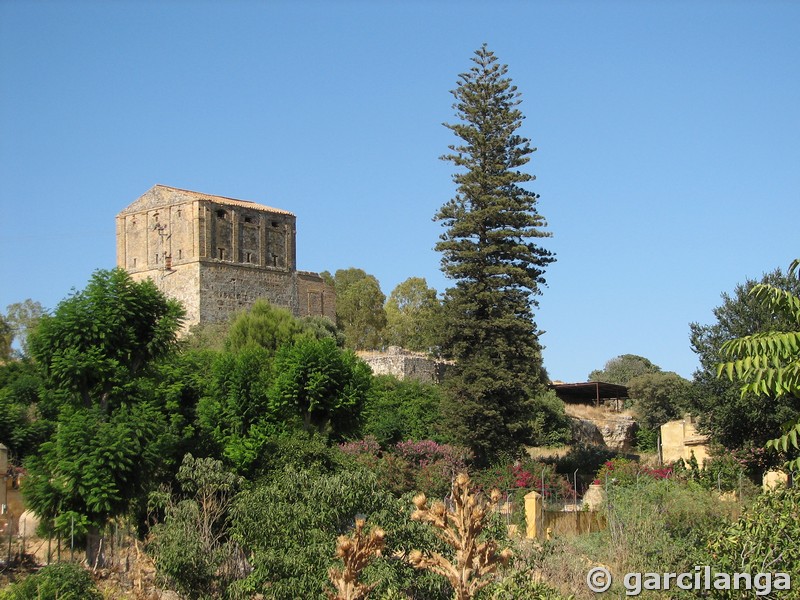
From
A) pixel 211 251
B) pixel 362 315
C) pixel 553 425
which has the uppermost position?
pixel 211 251

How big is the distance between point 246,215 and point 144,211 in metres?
4.74

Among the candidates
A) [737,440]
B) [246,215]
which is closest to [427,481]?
[737,440]

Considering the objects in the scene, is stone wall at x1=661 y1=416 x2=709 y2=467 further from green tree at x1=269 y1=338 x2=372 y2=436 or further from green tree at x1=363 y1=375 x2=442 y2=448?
green tree at x1=269 y1=338 x2=372 y2=436

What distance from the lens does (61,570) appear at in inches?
505

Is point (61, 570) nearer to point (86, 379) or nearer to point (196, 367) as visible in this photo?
point (86, 379)

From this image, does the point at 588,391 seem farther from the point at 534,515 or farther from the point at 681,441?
the point at 534,515

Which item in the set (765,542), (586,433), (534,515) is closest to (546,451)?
(586,433)

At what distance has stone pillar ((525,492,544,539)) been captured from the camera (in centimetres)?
1650

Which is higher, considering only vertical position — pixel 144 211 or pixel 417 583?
pixel 144 211

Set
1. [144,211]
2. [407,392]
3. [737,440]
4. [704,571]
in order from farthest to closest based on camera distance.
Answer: [144,211] < [407,392] < [737,440] < [704,571]

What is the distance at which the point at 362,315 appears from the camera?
57.4 m

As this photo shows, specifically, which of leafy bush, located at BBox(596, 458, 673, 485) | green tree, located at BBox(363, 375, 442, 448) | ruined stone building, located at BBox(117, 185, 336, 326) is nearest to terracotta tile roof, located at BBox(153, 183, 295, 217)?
ruined stone building, located at BBox(117, 185, 336, 326)

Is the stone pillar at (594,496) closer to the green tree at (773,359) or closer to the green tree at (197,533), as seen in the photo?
the green tree at (197,533)

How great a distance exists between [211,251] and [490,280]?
2162cm
